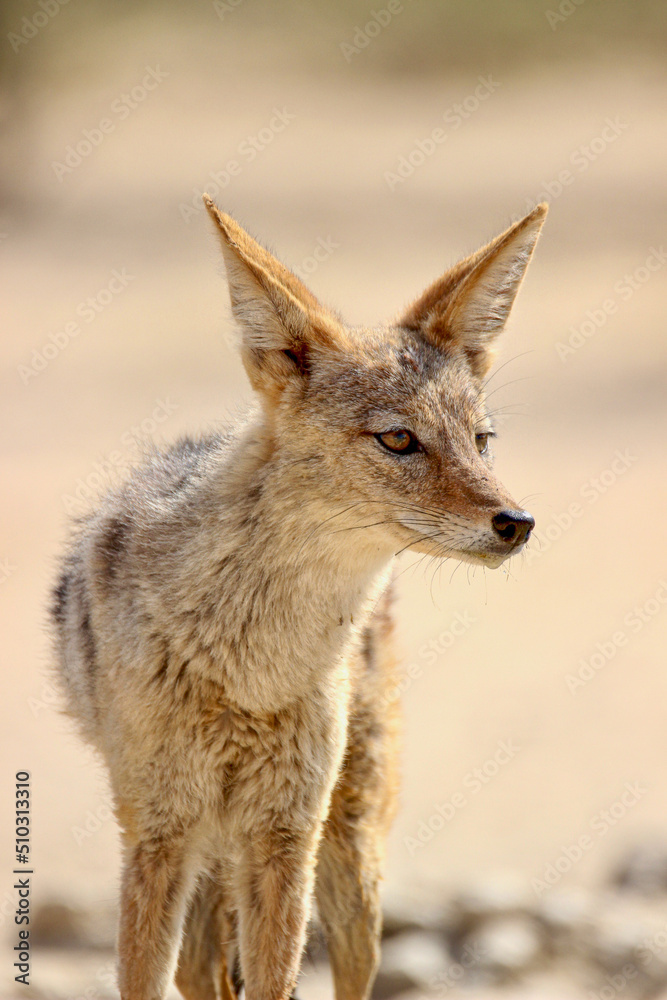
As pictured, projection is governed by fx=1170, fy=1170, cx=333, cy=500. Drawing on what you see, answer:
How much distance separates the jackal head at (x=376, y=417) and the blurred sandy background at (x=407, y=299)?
0.35 m

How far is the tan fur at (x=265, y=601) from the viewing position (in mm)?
4645

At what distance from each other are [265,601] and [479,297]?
169 cm

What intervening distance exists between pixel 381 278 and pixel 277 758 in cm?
1687

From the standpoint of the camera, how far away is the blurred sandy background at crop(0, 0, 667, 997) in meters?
9.83

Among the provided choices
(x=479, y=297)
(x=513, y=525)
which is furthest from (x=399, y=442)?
(x=479, y=297)

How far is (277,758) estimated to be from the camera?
4824 mm

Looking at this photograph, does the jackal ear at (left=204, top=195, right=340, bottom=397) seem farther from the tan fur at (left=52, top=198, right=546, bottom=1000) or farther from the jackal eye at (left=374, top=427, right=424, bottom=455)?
the jackal eye at (left=374, top=427, right=424, bottom=455)

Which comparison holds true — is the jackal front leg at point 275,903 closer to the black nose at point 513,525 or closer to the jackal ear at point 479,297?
the black nose at point 513,525

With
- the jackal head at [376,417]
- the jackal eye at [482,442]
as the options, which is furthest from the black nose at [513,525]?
the jackal eye at [482,442]

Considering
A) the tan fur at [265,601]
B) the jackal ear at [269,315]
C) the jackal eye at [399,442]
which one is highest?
the jackal ear at [269,315]

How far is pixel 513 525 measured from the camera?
14.2ft

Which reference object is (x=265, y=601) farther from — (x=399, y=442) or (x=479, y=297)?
(x=479, y=297)

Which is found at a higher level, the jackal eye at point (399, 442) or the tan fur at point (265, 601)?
the jackal eye at point (399, 442)

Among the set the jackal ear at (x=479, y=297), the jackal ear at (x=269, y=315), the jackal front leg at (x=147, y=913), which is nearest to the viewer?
the jackal ear at (x=269, y=315)
